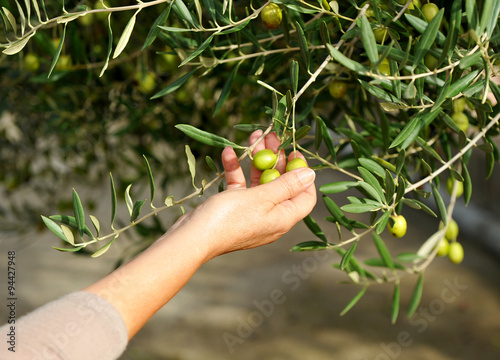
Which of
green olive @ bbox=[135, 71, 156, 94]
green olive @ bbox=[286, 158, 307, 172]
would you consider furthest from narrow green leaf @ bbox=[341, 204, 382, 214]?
green olive @ bbox=[135, 71, 156, 94]

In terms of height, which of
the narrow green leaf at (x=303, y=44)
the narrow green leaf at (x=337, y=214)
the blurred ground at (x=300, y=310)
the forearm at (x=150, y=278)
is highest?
the narrow green leaf at (x=303, y=44)

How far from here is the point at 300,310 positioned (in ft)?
9.02

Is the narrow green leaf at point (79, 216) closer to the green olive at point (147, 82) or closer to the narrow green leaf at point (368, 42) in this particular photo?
the narrow green leaf at point (368, 42)

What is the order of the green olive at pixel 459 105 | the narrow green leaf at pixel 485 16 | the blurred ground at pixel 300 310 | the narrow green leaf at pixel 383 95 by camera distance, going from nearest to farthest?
the narrow green leaf at pixel 485 16
the narrow green leaf at pixel 383 95
the green olive at pixel 459 105
the blurred ground at pixel 300 310

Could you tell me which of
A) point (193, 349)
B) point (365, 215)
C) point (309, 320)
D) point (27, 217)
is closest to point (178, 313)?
point (193, 349)

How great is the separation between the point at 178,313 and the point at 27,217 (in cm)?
115

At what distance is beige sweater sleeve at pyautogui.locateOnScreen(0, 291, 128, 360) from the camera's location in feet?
1.98

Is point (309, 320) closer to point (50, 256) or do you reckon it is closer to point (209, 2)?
point (50, 256)

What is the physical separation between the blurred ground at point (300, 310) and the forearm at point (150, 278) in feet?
6.06

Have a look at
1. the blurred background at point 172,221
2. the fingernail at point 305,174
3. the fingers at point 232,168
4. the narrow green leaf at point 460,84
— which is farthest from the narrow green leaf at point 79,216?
the narrow green leaf at point 460,84

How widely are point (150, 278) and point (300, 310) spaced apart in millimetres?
2186

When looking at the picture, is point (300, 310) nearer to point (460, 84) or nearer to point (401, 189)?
point (401, 189)

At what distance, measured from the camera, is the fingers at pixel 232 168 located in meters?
0.80

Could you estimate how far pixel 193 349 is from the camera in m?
2.52
